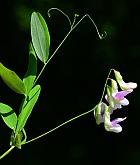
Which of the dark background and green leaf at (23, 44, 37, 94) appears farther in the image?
the dark background

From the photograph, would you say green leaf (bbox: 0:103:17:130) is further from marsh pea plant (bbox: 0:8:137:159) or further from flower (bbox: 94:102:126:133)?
flower (bbox: 94:102:126:133)

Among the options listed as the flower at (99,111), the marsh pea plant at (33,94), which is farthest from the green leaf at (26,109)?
the flower at (99,111)

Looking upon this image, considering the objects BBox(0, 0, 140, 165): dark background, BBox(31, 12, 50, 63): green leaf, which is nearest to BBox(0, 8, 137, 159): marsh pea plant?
BBox(31, 12, 50, 63): green leaf

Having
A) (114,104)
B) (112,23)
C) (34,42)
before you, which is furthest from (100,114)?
(112,23)

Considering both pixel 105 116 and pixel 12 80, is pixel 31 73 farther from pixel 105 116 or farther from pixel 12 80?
pixel 105 116

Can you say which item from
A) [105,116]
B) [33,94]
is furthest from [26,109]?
[105,116]

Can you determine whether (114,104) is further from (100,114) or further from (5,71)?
(5,71)

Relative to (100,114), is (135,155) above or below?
below

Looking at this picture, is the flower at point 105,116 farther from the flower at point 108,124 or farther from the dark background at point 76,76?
the dark background at point 76,76
